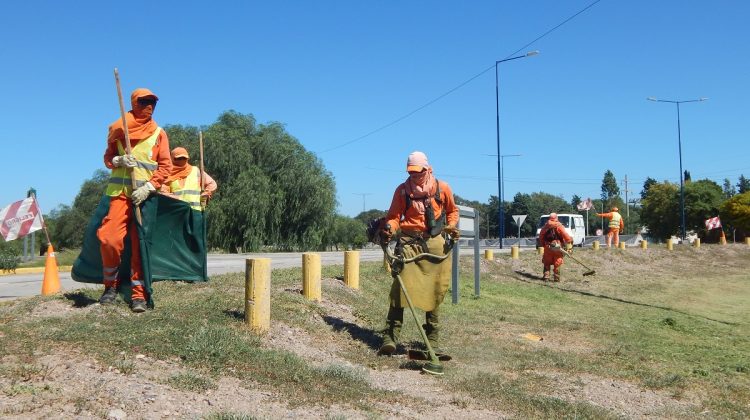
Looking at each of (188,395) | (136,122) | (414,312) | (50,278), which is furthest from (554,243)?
(188,395)

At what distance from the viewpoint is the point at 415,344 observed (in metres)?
7.84

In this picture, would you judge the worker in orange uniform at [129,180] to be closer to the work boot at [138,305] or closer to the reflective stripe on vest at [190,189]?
the work boot at [138,305]

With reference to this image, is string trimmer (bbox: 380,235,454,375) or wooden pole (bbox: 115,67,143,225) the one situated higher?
wooden pole (bbox: 115,67,143,225)

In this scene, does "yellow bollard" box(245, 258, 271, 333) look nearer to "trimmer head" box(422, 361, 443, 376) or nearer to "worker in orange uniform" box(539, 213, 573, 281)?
"trimmer head" box(422, 361, 443, 376)

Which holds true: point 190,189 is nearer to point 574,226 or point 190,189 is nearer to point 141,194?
point 141,194

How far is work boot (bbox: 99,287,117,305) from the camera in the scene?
6.62m

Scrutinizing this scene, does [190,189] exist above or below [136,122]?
below

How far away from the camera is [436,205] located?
23.8 feet

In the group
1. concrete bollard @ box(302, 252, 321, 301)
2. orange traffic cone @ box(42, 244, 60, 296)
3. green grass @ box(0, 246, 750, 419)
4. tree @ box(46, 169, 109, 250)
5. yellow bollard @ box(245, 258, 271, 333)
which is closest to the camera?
green grass @ box(0, 246, 750, 419)

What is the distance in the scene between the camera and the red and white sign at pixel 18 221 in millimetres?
14625

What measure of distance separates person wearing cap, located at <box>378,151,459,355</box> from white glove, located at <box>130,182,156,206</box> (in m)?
2.39

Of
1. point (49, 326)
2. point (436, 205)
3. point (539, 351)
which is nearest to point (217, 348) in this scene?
point (49, 326)

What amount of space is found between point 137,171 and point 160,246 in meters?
1.81

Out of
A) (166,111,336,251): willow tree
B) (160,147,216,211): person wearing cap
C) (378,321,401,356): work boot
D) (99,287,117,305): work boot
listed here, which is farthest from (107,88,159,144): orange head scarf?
(166,111,336,251): willow tree
